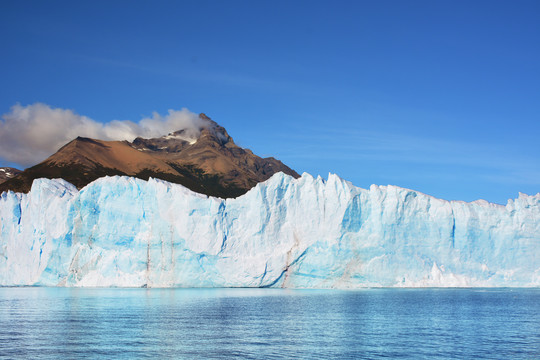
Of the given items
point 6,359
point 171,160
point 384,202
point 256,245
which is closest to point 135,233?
point 256,245

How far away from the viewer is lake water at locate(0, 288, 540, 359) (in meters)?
14.0

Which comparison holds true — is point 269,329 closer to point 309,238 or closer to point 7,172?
point 309,238

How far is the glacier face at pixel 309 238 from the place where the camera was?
33531 millimetres

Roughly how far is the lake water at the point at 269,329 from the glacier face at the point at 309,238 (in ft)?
20.4

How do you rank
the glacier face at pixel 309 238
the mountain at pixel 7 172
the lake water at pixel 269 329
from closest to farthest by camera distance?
the lake water at pixel 269 329 < the glacier face at pixel 309 238 < the mountain at pixel 7 172

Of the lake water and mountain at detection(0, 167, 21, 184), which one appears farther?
mountain at detection(0, 167, 21, 184)

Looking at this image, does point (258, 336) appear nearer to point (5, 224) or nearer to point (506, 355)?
point (506, 355)

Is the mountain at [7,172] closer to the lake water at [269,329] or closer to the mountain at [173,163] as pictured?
the mountain at [173,163]

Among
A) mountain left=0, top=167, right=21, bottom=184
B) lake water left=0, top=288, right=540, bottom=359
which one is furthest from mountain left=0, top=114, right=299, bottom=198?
lake water left=0, top=288, right=540, bottom=359

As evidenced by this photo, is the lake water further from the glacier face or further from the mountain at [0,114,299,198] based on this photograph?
the mountain at [0,114,299,198]

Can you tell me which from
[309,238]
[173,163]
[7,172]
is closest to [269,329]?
[309,238]

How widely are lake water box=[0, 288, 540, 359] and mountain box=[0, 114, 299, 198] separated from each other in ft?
179

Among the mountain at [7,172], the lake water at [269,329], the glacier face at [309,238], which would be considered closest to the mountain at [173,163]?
the mountain at [7,172]

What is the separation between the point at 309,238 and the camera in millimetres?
33750
